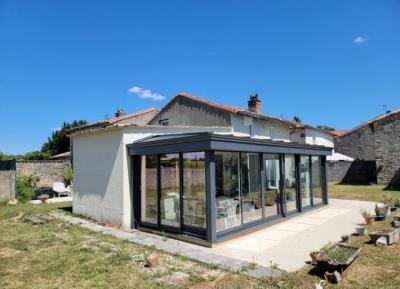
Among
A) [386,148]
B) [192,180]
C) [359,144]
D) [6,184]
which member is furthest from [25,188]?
[359,144]

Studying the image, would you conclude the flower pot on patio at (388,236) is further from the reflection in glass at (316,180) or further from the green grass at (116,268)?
the reflection in glass at (316,180)

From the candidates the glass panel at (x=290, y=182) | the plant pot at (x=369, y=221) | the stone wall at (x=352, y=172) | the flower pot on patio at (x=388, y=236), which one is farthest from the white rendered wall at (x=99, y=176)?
the stone wall at (x=352, y=172)

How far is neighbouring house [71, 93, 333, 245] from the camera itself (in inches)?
341

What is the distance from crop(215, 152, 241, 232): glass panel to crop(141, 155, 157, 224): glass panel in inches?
93.2

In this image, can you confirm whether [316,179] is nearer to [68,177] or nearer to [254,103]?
[254,103]

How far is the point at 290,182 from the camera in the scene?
40.6ft

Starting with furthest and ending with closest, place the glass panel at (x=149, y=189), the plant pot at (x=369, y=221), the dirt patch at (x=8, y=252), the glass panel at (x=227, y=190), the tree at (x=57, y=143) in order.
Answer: the tree at (x=57, y=143) < the plant pot at (x=369, y=221) < the glass panel at (x=149, y=189) < the glass panel at (x=227, y=190) < the dirt patch at (x=8, y=252)

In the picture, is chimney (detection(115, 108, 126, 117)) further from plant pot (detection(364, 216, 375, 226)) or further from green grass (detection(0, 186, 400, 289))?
plant pot (detection(364, 216, 375, 226))

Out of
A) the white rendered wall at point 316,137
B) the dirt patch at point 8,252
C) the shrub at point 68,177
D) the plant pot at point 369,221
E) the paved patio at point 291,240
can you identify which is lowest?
the dirt patch at point 8,252

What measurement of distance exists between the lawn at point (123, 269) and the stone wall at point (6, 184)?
10.4 metres

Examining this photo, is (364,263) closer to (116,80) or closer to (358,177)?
(116,80)

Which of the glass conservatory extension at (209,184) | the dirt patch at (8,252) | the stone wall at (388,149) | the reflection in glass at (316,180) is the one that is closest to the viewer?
the dirt patch at (8,252)

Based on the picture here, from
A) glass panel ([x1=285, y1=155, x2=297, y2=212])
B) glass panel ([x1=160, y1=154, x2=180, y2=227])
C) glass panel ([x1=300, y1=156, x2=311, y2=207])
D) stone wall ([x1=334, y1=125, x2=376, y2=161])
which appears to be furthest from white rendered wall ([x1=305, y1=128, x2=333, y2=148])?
glass panel ([x1=160, y1=154, x2=180, y2=227])

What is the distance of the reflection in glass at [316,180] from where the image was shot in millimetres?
14078
